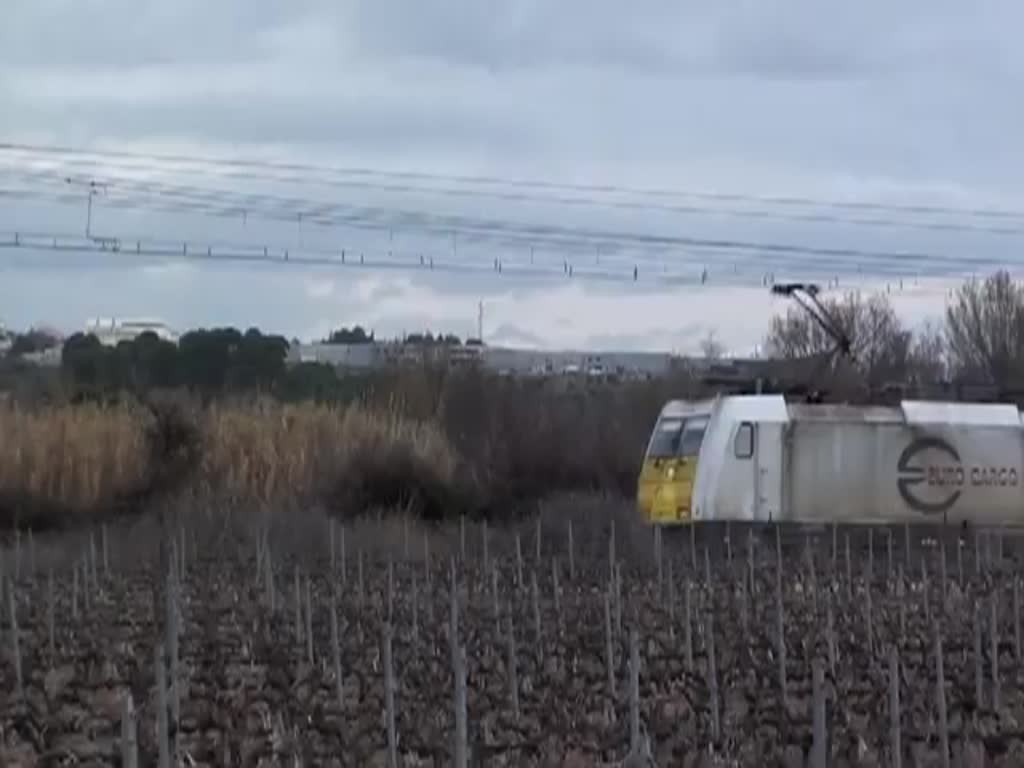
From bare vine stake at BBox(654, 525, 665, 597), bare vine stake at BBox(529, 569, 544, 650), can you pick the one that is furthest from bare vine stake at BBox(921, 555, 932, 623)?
bare vine stake at BBox(529, 569, 544, 650)

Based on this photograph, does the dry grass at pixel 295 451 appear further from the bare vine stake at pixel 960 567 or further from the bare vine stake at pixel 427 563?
the bare vine stake at pixel 960 567

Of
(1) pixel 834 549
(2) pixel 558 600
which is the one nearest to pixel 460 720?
(2) pixel 558 600

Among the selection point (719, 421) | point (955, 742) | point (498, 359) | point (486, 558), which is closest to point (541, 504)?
point (719, 421)

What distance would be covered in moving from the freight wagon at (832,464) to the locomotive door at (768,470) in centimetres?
2

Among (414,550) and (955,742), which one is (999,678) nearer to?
(955,742)

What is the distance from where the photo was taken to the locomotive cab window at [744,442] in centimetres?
3653

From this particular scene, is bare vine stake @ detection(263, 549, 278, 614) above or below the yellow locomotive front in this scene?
below

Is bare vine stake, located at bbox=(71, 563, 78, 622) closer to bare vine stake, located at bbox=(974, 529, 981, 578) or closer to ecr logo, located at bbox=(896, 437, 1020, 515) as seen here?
bare vine stake, located at bbox=(974, 529, 981, 578)

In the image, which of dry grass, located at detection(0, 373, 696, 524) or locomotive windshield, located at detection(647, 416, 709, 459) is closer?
locomotive windshield, located at detection(647, 416, 709, 459)

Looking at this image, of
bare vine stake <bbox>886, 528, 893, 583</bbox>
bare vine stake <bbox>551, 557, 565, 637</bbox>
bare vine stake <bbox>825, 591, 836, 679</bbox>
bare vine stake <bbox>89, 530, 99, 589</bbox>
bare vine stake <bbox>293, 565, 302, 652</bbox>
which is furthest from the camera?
bare vine stake <bbox>886, 528, 893, 583</bbox>

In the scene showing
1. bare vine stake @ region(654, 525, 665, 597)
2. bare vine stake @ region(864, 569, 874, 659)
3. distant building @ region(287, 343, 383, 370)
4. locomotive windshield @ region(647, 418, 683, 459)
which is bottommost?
bare vine stake @ region(654, 525, 665, 597)

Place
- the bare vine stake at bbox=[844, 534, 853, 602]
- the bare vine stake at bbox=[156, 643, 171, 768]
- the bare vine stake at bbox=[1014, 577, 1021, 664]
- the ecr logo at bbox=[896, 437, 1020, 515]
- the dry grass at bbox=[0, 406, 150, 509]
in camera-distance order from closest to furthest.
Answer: the bare vine stake at bbox=[156, 643, 171, 768]
the bare vine stake at bbox=[1014, 577, 1021, 664]
the bare vine stake at bbox=[844, 534, 853, 602]
the ecr logo at bbox=[896, 437, 1020, 515]
the dry grass at bbox=[0, 406, 150, 509]

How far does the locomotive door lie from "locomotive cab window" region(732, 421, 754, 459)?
10 cm

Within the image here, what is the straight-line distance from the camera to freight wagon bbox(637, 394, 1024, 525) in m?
36.6
